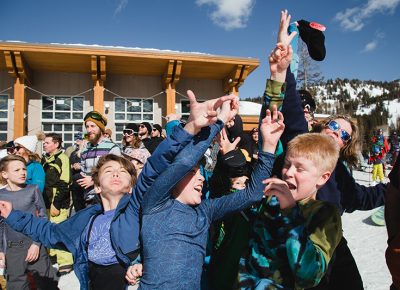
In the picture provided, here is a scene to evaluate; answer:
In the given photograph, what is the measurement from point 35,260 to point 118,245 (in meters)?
2.00

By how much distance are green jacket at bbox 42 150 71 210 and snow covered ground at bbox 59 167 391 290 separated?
1.21m

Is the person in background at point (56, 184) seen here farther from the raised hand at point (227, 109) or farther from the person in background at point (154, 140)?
the raised hand at point (227, 109)

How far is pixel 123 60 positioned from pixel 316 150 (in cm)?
1003

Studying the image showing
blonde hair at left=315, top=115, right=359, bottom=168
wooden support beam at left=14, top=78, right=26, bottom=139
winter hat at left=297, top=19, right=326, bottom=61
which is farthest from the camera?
wooden support beam at left=14, top=78, right=26, bottom=139

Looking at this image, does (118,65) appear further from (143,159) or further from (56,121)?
(143,159)

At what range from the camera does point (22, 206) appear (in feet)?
11.6

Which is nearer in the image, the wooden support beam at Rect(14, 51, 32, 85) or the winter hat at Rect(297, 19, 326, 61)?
the winter hat at Rect(297, 19, 326, 61)

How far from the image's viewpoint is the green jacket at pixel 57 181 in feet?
17.1

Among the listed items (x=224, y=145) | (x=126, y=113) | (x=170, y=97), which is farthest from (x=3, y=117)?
(x=224, y=145)

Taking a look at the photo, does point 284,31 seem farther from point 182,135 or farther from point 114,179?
→ point 114,179

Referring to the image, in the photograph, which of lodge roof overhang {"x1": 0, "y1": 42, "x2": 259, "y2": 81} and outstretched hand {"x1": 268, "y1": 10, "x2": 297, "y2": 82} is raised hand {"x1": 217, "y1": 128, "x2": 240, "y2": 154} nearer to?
outstretched hand {"x1": 268, "y1": 10, "x2": 297, "y2": 82}

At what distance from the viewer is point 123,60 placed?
1065 cm

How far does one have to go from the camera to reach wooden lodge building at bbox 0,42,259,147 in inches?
400

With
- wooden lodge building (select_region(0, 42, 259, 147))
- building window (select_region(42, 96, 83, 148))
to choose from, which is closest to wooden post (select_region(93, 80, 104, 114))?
wooden lodge building (select_region(0, 42, 259, 147))
